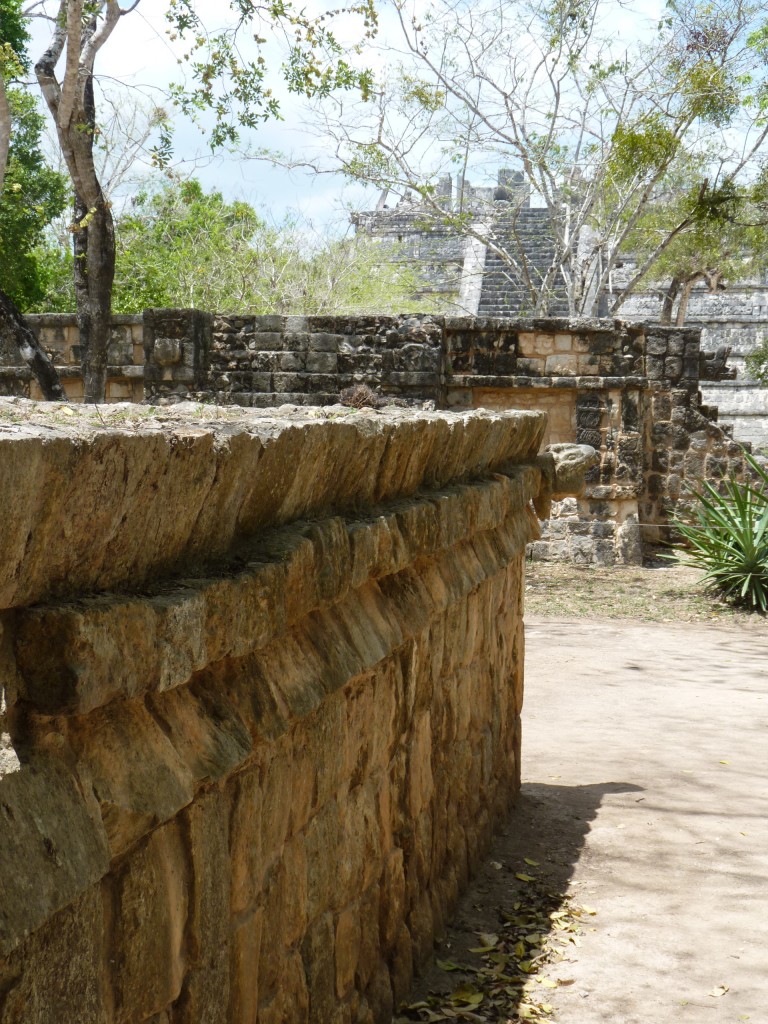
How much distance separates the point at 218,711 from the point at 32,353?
905 cm

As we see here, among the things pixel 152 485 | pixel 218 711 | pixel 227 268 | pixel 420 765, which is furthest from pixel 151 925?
pixel 227 268

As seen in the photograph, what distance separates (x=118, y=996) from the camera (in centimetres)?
139

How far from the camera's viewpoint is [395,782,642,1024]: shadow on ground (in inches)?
106

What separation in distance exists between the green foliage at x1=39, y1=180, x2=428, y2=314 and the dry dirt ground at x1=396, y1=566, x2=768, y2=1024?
12.8 metres

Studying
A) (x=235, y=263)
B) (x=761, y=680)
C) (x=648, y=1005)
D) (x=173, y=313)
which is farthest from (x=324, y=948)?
(x=235, y=263)

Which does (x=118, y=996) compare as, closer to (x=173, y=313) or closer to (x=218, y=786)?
(x=218, y=786)

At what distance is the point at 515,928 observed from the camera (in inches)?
127

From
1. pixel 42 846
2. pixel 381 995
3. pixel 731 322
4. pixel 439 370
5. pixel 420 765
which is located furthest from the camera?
pixel 731 322

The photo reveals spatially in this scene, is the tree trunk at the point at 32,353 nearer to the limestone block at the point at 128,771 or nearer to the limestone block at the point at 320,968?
the limestone block at the point at 320,968

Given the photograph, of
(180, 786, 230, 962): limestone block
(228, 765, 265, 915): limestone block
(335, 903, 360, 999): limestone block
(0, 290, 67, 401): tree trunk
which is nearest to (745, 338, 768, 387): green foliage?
(0, 290, 67, 401): tree trunk

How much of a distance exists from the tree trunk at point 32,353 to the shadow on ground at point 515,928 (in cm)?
→ 715

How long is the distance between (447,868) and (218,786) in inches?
67.1

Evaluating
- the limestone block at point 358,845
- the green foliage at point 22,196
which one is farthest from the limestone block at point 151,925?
the green foliage at point 22,196

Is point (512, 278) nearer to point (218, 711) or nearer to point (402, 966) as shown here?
point (402, 966)
